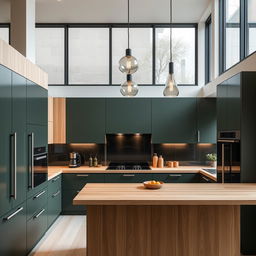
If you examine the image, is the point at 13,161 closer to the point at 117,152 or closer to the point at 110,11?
the point at 117,152

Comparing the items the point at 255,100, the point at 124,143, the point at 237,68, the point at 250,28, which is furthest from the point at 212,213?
the point at 124,143

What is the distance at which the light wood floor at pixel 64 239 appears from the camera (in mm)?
3420

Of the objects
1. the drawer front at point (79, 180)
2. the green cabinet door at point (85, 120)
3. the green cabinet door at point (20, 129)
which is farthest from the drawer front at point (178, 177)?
the green cabinet door at point (20, 129)

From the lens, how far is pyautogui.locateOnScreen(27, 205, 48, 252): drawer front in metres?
3.28

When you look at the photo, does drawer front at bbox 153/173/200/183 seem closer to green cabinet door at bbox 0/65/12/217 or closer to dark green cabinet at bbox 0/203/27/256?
dark green cabinet at bbox 0/203/27/256

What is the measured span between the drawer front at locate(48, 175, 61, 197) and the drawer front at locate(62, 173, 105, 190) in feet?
0.57

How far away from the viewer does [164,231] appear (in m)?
2.59

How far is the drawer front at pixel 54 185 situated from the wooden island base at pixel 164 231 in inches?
71.8

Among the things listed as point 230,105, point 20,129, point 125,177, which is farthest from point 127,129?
point 20,129

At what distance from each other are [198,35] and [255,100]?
2.85m

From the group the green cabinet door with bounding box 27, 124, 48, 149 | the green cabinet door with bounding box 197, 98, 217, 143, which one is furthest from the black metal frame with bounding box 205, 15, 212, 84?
the green cabinet door with bounding box 27, 124, 48, 149

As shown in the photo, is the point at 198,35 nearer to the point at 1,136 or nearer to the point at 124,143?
the point at 124,143

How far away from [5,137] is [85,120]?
8.69 feet

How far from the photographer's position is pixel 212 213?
2578 mm
